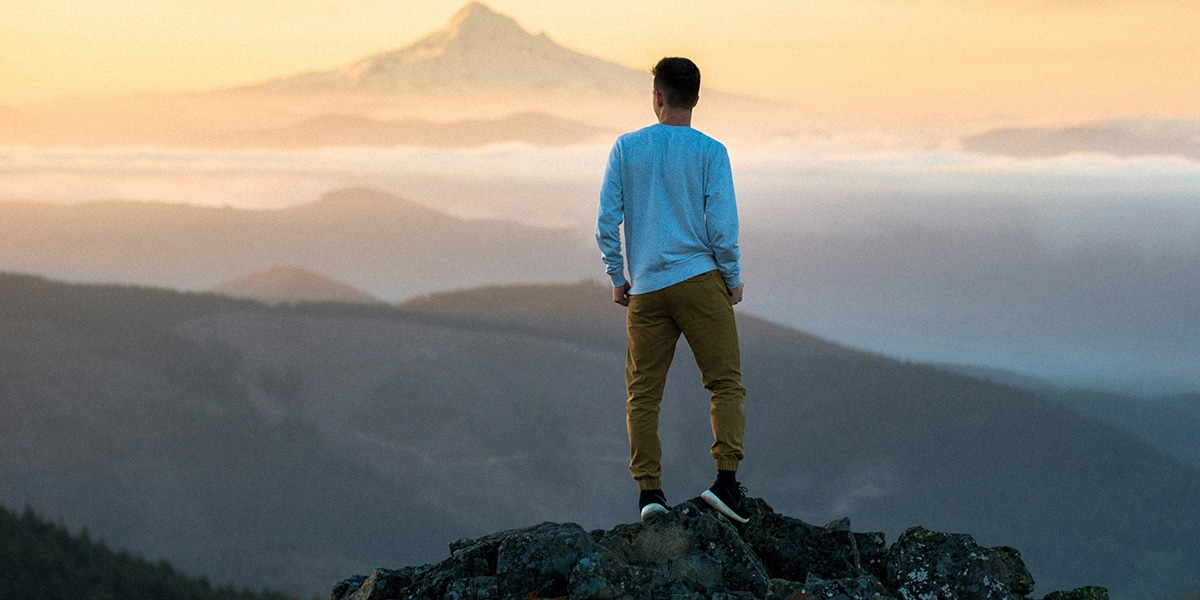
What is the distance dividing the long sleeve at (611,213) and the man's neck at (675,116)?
0.46 m

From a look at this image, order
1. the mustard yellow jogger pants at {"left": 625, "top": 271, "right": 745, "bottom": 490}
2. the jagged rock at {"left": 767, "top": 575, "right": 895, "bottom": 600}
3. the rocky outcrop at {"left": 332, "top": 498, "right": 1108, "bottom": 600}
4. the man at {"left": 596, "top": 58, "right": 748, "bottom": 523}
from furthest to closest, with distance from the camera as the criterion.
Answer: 1. the mustard yellow jogger pants at {"left": 625, "top": 271, "right": 745, "bottom": 490}
2. the man at {"left": 596, "top": 58, "right": 748, "bottom": 523}
3. the rocky outcrop at {"left": 332, "top": 498, "right": 1108, "bottom": 600}
4. the jagged rock at {"left": 767, "top": 575, "right": 895, "bottom": 600}

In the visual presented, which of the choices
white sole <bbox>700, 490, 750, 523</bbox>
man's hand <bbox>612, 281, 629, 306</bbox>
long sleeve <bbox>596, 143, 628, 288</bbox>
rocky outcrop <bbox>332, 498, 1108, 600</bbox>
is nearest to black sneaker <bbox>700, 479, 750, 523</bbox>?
white sole <bbox>700, 490, 750, 523</bbox>

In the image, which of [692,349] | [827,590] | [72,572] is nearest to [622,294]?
[692,349]

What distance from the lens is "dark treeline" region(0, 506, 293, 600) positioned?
96312 mm

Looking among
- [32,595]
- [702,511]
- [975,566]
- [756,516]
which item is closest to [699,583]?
[702,511]

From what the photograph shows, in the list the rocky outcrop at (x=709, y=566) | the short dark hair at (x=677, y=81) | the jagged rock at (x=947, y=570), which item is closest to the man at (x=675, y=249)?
the short dark hair at (x=677, y=81)

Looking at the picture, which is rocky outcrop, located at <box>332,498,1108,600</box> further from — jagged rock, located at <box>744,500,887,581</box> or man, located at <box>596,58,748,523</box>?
man, located at <box>596,58,748,523</box>

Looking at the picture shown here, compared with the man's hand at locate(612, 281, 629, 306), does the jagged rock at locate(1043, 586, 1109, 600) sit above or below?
below

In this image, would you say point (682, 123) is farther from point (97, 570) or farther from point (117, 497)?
point (117, 497)

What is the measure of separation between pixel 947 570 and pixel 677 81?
4.60 meters

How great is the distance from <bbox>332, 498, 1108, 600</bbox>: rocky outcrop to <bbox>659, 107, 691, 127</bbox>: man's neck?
10.3 feet

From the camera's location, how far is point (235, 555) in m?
184

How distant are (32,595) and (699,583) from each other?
97.7 metres

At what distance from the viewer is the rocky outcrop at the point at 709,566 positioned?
9.38m
